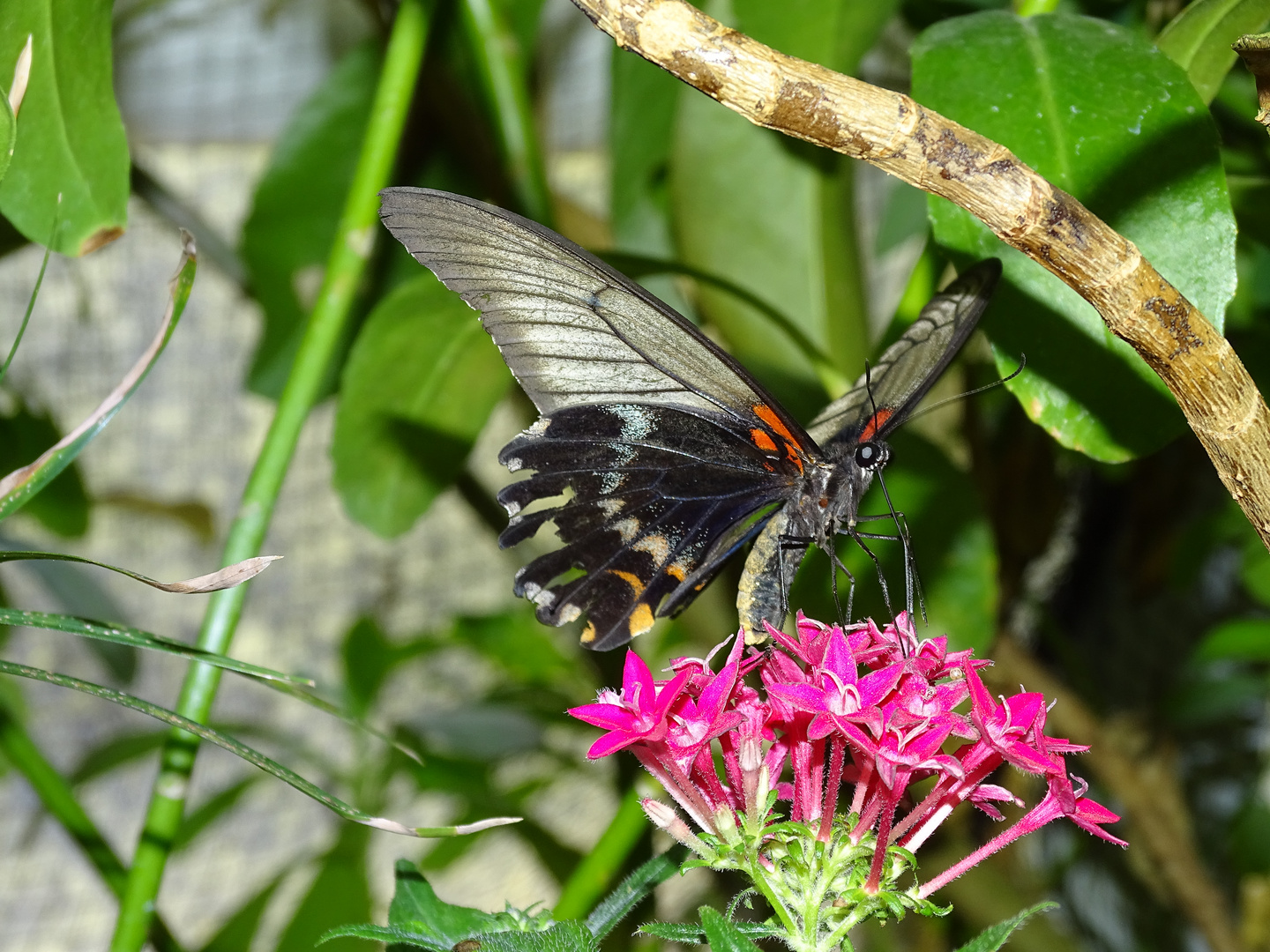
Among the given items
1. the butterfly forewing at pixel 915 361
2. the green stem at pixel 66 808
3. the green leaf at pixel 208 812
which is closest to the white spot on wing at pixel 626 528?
the butterfly forewing at pixel 915 361

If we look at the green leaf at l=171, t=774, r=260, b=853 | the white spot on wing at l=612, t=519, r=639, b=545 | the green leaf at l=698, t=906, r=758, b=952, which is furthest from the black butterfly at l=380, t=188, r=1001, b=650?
the green leaf at l=171, t=774, r=260, b=853

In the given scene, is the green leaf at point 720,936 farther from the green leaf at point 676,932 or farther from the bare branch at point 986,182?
the bare branch at point 986,182

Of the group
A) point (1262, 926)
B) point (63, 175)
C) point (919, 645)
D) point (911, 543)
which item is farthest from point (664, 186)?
point (1262, 926)

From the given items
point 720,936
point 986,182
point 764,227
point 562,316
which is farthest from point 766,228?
point 720,936

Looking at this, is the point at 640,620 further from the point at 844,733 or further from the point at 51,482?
the point at 51,482

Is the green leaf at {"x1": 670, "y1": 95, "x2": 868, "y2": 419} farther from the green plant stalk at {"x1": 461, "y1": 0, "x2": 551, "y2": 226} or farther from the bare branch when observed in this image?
the bare branch
